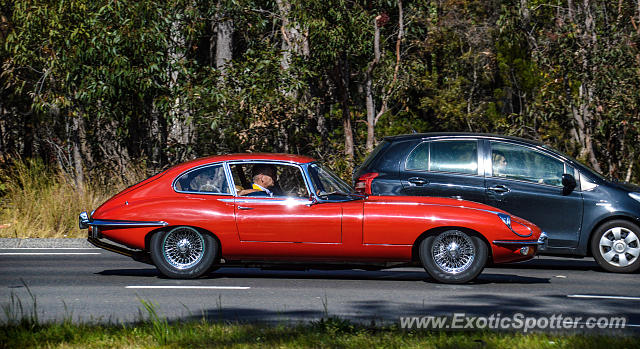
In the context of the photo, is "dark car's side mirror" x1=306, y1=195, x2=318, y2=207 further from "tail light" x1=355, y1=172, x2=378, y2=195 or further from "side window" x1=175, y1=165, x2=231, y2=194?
"tail light" x1=355, y1=172, x2=378, y2=195

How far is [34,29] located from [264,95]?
16.1 feet

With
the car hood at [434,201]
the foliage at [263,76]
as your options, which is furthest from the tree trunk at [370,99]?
the car hood at [434,201]

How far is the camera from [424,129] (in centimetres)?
2636

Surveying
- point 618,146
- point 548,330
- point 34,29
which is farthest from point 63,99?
point 548,330

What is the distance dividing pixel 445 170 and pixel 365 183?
1062mm

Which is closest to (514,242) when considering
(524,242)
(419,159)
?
(524,242)

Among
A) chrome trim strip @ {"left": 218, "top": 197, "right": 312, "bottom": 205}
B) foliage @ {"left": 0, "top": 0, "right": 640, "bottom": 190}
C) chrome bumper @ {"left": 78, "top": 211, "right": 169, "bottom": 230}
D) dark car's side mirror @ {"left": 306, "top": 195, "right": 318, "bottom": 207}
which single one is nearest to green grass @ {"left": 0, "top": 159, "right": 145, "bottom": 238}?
foliage @ {"left": 0, "top": 0, "right": 640, "bottom": 190}

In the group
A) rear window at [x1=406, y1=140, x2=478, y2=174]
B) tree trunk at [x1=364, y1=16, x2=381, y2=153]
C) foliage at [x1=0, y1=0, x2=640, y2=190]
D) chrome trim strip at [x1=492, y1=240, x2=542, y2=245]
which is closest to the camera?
chrome trim strip at [x1=492, y1=240, x2=542, y2=245]

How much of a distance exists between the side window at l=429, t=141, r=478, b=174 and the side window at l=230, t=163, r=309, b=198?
87.2 inches

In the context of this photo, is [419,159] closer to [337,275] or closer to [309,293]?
[337,275]

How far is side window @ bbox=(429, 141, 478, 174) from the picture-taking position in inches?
454

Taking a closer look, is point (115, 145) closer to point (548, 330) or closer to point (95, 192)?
point (95, 192)

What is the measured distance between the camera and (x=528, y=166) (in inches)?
452

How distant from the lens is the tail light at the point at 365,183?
11.5m
